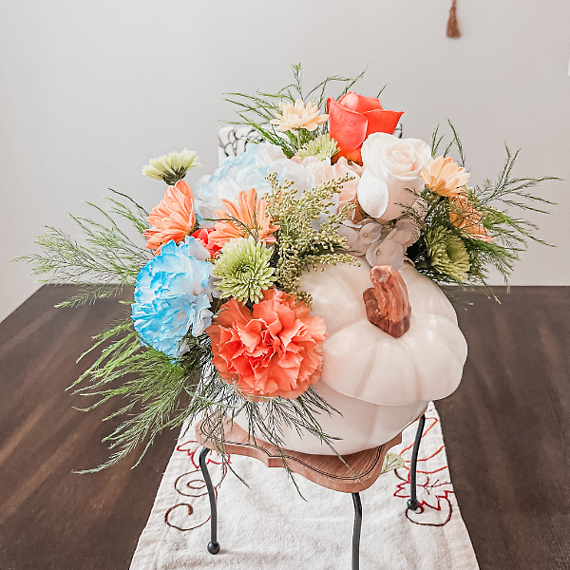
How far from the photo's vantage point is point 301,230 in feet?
2.15

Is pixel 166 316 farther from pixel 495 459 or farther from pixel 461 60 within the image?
pixel 461 60

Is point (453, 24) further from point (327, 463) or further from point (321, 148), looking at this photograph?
point (327, 463)

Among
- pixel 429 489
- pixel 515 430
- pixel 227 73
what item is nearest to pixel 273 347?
pixel 429 489

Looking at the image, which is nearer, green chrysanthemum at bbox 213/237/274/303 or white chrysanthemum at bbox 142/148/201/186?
green chrysanthemum at bbox 213/237/274/303

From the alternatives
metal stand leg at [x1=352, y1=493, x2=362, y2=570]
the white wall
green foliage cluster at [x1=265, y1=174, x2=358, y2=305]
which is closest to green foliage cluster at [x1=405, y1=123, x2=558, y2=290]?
green foliage cluster at [x1=265, y1=174, x2=358, y2=305]

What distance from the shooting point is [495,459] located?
1.29 meters

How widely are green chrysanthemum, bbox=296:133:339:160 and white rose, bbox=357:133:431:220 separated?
0.28 ft

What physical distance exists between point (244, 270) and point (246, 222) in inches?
2.7

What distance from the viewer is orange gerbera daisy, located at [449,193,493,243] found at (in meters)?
0.75

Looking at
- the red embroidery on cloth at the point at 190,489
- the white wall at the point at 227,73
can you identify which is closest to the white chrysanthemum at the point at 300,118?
the red embroidery on cloth at the point at 190,489

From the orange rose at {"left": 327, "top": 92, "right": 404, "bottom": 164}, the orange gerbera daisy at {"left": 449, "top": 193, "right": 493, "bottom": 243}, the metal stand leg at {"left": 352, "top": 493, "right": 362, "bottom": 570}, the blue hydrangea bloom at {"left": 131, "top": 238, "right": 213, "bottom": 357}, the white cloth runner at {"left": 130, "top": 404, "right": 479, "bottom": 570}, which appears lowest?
the white cloth runner at {"left": 130, "top": 404, "right": 479, "bottom": 570}

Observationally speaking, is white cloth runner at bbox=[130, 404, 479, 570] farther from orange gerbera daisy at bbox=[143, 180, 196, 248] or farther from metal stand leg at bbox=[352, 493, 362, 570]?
orange gerbera daisy at bbox=[143, 180, 196, 248]

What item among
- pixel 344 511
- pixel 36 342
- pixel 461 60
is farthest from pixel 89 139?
pixel 344 511

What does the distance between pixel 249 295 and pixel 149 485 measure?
78cm
